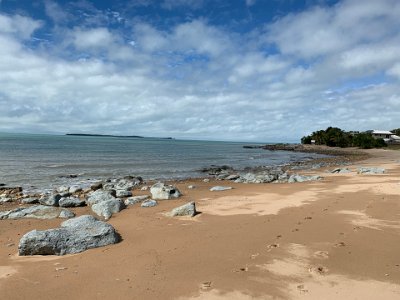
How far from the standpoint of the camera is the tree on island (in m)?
103

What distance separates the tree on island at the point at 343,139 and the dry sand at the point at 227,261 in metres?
102

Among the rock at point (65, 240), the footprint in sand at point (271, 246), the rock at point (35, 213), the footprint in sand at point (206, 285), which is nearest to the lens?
the footprint in sand at point (206, 285)

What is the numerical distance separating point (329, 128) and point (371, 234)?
431 ft

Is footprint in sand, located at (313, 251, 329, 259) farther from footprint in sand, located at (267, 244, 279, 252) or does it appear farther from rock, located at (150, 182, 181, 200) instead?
rock, located at (150, 182, 181, 200)

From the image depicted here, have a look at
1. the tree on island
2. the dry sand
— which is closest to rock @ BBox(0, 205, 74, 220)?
the dry sand

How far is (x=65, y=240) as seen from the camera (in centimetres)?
812

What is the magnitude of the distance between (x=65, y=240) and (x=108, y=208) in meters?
5.54

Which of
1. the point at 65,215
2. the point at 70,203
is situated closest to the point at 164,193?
the point at 70,203

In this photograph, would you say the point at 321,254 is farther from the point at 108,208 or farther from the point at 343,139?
the point at 343,139

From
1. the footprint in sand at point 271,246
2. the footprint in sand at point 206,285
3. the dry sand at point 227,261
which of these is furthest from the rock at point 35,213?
the footprint in sand at point 206,285

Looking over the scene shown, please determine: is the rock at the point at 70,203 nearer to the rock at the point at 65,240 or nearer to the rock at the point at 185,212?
the rock at the point at 185,212

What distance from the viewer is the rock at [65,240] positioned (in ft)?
26.1

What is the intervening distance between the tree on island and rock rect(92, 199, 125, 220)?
104465 mm

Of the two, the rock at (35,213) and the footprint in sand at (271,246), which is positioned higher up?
the footprint in sand at (271,246)
